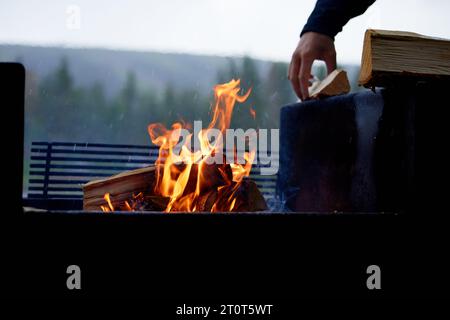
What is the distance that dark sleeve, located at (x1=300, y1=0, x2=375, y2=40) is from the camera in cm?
206

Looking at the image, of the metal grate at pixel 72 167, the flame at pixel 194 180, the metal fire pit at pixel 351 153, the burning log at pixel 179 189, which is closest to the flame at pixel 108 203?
the burning log at pixel 179 189

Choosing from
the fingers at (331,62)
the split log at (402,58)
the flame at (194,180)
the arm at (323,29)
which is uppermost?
the arm at (323,29)

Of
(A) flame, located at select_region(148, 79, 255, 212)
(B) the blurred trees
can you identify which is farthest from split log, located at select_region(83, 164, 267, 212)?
(B) the blurred trees

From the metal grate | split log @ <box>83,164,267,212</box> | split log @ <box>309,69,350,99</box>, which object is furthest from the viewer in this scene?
the metal grate

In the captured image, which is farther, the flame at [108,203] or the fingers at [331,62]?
the fingers at [331,62]

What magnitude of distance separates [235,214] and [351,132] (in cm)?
69

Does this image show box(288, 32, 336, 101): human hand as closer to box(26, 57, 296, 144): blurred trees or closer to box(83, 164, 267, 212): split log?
box(83, 164, 267, 212): split log

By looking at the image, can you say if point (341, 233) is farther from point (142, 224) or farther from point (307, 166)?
point (307, 166)

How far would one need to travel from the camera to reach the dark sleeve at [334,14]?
6.75 ft

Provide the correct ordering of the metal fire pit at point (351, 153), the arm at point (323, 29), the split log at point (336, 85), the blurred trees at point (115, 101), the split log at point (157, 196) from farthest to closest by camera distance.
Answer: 1. the blurred trees at point (115, 101)
2. the split log at point (336, 85)
3. the arm at point (323, 29)
4. the split log at point (157, 196)
5. the metal fire pit at point (351, 153)

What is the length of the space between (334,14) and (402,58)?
0.50 m

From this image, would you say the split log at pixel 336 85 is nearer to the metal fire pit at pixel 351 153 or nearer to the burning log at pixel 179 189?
the metal fire pit at pixel 351 153

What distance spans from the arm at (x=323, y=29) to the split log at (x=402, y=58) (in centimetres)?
40
